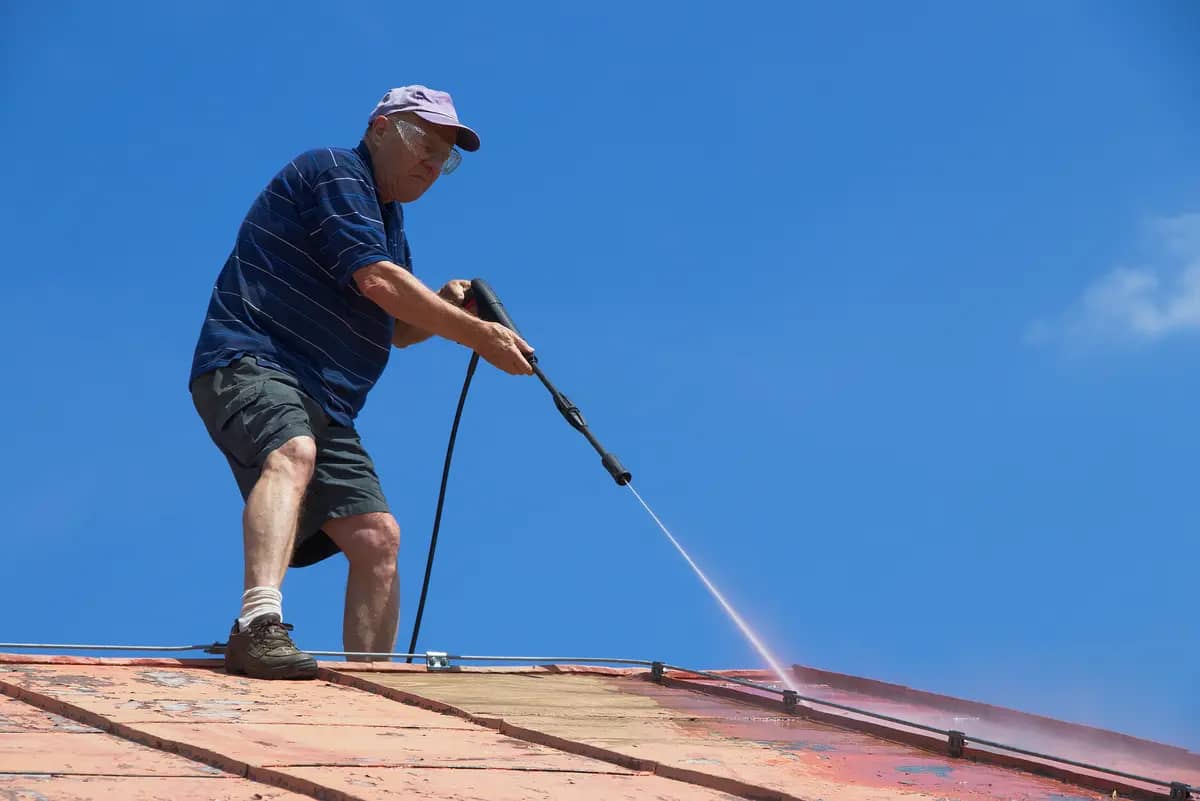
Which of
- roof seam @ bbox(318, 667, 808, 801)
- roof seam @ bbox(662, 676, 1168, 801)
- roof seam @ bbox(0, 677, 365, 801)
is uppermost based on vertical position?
roof seam @ bbox(662, 676, 1168, 801)

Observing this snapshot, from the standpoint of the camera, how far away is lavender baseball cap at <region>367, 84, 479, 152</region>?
4.40 metres

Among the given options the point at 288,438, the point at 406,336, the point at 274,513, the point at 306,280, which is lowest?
the point at 274,513

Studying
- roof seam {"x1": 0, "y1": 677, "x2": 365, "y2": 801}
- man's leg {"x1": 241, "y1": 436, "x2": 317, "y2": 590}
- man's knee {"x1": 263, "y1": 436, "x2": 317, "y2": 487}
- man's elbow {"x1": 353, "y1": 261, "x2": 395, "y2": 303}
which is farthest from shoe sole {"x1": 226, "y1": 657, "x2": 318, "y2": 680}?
man's elbow {"x1": 353, "y1": 261, "x2": 395, "y2": 303}

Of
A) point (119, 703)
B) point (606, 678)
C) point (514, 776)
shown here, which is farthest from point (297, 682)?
point (514, 776)

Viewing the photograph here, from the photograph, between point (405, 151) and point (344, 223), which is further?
point (405, 151)

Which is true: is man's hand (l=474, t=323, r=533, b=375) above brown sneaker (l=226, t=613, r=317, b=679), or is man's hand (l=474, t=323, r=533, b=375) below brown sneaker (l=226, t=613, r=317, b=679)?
above

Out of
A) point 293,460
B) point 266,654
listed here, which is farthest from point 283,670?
point 293,460

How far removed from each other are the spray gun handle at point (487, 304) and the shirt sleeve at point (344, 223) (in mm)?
588

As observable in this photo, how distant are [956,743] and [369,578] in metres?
1.92

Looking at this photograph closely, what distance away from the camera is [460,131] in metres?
4.53

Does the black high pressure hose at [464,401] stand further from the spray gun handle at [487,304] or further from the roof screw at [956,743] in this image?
the roof screw at [956,743]

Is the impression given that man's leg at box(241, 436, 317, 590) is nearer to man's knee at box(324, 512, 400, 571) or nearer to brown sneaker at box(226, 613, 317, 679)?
brown sneaker at box(226, 613, 317, 679)

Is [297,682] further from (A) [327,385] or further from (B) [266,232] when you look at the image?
(B) [266,232]

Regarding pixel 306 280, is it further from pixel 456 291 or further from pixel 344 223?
pixel 456 291
